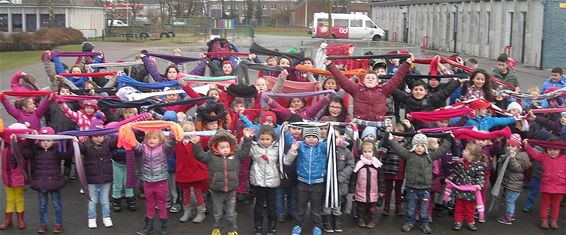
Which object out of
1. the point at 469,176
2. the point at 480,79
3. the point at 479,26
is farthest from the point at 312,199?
the point at 479,26

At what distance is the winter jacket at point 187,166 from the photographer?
29.1 feet

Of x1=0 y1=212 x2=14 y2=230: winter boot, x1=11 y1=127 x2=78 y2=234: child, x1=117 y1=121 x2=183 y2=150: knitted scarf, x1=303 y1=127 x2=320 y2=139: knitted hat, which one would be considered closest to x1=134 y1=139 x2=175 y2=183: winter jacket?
x1=117 y1=121 x2=183 y2=150: knitted scarf

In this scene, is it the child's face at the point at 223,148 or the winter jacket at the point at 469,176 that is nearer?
the child's face at the point at 223,148

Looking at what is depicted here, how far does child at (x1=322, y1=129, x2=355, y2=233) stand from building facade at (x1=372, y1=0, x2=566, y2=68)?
2714 centimetres

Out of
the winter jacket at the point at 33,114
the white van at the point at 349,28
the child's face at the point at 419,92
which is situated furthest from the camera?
the white van at the point at 349,28

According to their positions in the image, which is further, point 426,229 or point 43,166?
point 426,229

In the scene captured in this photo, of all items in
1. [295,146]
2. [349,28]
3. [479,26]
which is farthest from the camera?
[349,28]

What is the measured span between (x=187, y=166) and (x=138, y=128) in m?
0.90

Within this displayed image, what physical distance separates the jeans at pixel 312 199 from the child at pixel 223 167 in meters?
0.87

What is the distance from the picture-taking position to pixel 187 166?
8898mm

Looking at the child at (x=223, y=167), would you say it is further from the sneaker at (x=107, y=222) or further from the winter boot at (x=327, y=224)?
the sneaker at (x=107, y=222)

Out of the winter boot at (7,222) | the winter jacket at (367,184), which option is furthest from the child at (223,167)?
the winter boot at (7,222)

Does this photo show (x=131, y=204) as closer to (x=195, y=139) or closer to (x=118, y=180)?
(x=118, y=180)

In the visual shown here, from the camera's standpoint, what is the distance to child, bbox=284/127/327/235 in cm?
830
